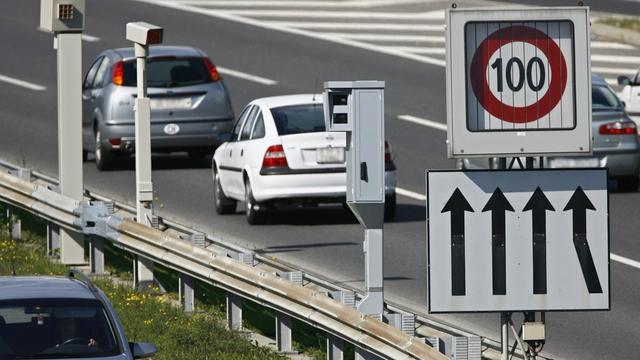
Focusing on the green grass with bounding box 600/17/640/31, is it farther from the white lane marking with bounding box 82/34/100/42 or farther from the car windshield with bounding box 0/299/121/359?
the car windshield with bounding box 0/299/121/359

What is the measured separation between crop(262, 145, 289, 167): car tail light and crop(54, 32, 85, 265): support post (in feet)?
11.1

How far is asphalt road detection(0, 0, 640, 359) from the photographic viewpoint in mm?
15873

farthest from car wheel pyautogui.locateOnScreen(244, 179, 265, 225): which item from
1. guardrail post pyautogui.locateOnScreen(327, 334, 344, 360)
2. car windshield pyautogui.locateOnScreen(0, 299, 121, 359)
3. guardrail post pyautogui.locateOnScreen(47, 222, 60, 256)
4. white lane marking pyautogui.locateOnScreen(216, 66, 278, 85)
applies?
white lane marking pyautogui.locateOnScreen(216, 66, 278, 85)

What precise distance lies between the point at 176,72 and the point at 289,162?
5348mm

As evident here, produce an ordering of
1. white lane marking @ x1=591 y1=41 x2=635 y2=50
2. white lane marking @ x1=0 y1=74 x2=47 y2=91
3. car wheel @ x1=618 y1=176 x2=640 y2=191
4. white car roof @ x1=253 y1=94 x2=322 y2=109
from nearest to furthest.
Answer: white car roof @ x1=253 y1=94 x2=322 y2=109 → car wheel @ x1=618 y1=176 x2=640 y2=191 → white lane marking @ x1=0 y1=74 x2=47 y2=91 → white lane marking @ x1=591 y1=41 x2=635 y2=50


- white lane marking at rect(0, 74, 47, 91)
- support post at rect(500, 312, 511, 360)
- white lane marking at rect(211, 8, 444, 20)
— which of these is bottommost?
support post at rect(500, 312, 511, 360)

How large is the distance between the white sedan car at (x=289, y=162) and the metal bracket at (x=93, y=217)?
403 cm

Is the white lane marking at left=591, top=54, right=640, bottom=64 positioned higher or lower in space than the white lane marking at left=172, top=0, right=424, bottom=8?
lower

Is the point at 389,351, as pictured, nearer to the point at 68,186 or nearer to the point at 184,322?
the point at 184,322

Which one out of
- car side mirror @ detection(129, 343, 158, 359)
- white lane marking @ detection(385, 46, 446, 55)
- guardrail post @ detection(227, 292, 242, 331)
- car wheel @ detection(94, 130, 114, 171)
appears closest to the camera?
car side mirror @ detection(129, 343, 158, 359)

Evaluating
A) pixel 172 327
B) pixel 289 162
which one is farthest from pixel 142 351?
pixel 289 162

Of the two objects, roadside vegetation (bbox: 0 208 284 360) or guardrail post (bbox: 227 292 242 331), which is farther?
guardrail post (bbox: 227 292 242 331)

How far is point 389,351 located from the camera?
1109 cm

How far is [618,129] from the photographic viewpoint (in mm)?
23328
